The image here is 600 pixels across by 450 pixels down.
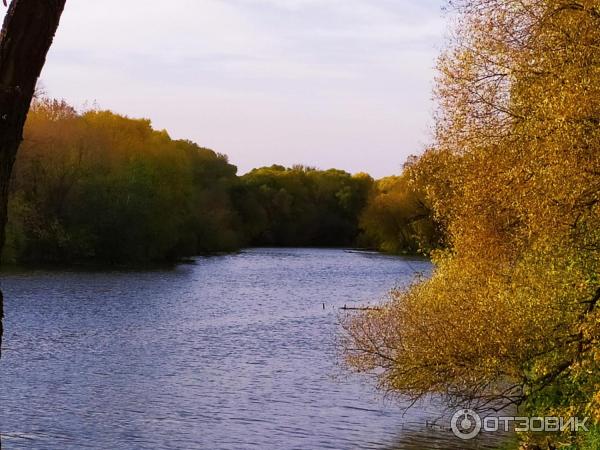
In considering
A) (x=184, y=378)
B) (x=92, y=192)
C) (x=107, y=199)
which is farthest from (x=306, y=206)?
(x=184, y=378)

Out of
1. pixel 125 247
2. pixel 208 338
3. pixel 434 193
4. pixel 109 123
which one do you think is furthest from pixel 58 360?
pixel 109 123

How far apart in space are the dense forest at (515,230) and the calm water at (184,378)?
8.41 ft

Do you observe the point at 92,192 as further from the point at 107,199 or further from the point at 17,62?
the point at 17,62

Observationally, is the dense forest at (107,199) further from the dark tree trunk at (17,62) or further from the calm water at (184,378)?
the dark tree trunk at (17,62)

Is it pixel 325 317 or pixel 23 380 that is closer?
pixel 23 380

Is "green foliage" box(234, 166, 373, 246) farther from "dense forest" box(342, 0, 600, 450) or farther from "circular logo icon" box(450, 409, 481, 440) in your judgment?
"dense forest" box(342, 0, 600, 450)

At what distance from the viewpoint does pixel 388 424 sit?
769 inches

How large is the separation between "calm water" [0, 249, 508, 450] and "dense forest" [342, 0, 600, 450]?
8.41ft

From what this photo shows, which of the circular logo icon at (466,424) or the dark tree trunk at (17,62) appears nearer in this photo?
the dark tree trunk at (17,62)

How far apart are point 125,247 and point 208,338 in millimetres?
38396

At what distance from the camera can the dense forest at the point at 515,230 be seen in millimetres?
12727

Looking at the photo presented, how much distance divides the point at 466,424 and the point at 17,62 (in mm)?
16116

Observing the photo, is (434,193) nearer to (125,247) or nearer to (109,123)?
(125,247)

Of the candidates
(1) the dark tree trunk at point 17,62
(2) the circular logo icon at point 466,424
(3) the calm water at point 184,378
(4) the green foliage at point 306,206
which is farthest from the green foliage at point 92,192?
(1) the dark tree trunk at point 17,62
